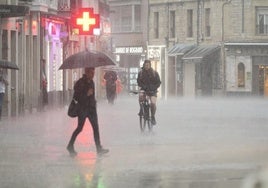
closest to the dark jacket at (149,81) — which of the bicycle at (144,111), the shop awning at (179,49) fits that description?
the bicycle at (144,111)

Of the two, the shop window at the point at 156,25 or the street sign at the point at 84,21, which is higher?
the shop window at the point at 156,25

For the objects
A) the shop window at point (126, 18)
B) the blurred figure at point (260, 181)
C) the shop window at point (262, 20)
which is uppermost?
the shop window at point (126, 18)

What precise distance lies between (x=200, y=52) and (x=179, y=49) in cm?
360

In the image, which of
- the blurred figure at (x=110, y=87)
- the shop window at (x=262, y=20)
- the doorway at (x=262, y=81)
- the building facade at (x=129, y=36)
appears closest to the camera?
the blurred figure at (x=110, y=87)

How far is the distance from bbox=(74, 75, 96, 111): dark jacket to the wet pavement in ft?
3.17

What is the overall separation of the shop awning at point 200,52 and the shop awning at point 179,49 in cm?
63

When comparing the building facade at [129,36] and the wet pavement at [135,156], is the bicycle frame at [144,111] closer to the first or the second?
the wet pavement at [135,156]

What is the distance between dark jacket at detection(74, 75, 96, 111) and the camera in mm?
16047

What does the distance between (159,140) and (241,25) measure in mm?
42413

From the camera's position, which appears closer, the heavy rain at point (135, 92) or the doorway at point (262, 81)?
the heavy rain at point (135, 92)

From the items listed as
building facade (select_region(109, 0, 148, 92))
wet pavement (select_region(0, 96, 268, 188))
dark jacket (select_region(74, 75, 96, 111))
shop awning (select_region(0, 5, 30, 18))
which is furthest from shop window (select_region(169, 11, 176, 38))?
dark jacket (select_region(74, 75, 96, 111))

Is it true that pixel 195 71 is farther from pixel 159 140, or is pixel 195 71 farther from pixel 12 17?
pixel 159 140

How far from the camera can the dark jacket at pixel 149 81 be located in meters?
22.0

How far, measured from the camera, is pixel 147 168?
13.7 m
